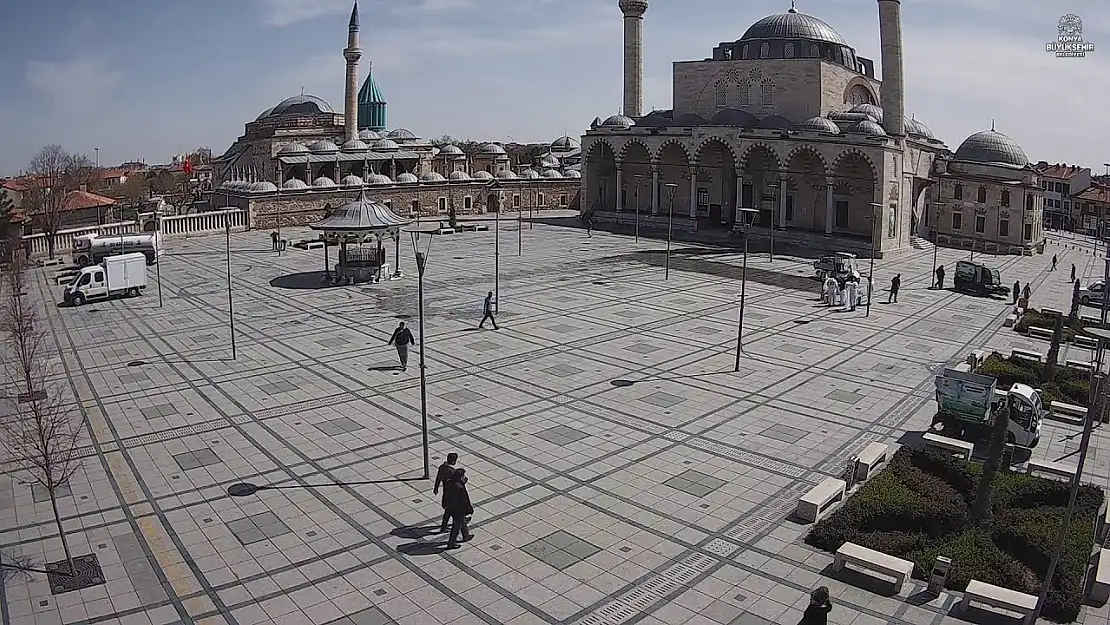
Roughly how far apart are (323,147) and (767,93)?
30194 mm

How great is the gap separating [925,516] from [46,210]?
41.6m

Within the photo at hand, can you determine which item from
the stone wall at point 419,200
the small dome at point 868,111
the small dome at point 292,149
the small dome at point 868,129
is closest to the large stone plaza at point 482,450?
the small dome at point 868,129

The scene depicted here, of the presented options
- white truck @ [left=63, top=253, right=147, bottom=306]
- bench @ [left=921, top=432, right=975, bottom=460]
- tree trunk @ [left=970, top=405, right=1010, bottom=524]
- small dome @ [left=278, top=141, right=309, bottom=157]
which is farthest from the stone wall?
tree trunk @ [left=970, top=405, right=1010, bottom=524]

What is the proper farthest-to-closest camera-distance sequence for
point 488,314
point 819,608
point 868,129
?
point 868,129 < point 488,314 < point 819,608

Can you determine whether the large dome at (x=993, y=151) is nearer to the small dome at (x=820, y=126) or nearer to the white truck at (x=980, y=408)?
the small dome at (x=820, y=126)

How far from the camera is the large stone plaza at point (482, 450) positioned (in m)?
10.3

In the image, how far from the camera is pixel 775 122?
49.9 meters

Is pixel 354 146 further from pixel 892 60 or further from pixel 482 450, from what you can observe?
pixel 482 450

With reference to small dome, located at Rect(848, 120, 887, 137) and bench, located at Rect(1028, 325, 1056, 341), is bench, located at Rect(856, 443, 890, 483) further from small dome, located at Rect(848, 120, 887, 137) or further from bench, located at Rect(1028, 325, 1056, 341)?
small dome, located at Rect(848, 120, 887, 137)

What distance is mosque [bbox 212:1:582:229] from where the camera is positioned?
2005 inches

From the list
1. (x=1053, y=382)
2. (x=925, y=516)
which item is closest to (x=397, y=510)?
(x=925, y=516)

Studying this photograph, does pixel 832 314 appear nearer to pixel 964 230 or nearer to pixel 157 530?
pixel 157 530

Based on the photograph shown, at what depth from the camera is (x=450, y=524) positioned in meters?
12.2

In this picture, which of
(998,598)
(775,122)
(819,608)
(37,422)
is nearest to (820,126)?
(775,122)
